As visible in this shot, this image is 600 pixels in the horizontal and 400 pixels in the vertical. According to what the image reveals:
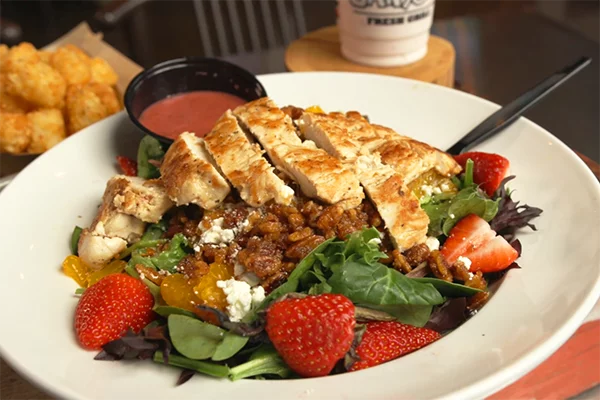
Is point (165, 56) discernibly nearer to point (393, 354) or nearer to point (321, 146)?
point (321, 146)

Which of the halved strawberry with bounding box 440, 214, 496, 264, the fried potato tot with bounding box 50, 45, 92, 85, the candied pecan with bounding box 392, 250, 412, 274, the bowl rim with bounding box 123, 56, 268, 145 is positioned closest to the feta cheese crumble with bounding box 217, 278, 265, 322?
the candied pecan with bounding box 392, 250, 412, 274

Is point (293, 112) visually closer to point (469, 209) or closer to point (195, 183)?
point (195, 183)

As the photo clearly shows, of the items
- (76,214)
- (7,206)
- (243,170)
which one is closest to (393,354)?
(243,170)

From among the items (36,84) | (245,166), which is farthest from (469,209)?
(36,84)

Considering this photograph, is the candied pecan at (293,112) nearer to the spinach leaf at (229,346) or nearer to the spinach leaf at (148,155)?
the spinach leaf at (148,155)

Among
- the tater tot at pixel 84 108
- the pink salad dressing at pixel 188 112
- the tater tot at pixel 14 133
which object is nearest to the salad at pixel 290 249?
the pink salad dressing at pixel 188 112
